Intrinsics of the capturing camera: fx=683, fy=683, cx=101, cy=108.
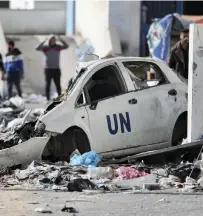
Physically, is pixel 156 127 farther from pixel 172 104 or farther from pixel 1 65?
pixel 1 65

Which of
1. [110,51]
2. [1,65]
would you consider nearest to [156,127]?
[1,65]

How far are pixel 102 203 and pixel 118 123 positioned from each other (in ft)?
7.76

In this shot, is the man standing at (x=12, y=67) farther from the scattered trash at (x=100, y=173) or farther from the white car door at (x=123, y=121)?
the scattered trash at (x=100, y=173)

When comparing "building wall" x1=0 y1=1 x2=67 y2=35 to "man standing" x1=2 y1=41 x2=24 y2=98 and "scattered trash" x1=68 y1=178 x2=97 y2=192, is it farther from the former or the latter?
"scattered trash" x1=68 y1=178 x2=97 y2=192

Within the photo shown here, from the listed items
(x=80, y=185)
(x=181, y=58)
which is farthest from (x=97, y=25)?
(x=80, y=185)

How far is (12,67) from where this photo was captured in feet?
61.7

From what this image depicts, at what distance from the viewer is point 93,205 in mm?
7086

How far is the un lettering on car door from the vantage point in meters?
9.35

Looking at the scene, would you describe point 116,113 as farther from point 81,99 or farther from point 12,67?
point 12,67

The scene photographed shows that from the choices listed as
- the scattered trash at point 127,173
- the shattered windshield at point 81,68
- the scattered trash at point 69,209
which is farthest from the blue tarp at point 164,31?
the scattered trash at point 69,209

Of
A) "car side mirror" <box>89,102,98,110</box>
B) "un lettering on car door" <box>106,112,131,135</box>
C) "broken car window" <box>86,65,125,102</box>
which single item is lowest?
"un lettering on car door" <box>106,112,131,135</box>

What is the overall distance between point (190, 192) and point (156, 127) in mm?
2152

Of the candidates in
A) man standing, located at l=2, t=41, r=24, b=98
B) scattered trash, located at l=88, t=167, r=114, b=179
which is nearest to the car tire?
scattered trash, located at l=88, t=167, r=114, b=179

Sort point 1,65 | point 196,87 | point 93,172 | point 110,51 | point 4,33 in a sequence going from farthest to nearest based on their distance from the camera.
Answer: point 4,33 → point 110,51 → point 1,65 → point 196,87 → point 93,172
